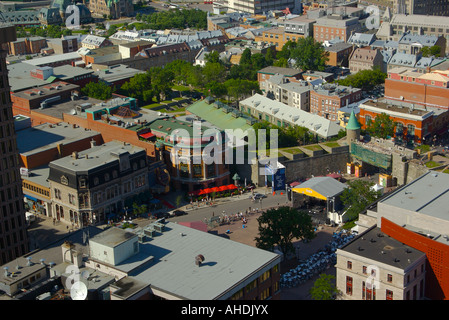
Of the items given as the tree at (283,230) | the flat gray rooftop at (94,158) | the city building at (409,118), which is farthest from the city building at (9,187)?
the city building at (409,118)

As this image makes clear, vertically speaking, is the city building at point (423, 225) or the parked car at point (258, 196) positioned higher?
the city building at point (423, 225)

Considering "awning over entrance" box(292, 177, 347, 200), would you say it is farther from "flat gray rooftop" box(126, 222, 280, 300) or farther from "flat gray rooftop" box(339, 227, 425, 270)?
"flat gray rooftop" box(126, 222, 280, 300)

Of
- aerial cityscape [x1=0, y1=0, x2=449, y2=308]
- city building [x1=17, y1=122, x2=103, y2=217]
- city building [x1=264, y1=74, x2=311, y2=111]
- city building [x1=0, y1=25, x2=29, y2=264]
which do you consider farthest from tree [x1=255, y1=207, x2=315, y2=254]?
city building [x1=264, y1=74, x2=311, y2=111]

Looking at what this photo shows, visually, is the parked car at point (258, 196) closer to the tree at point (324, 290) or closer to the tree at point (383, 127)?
the tree at point (383, 127)

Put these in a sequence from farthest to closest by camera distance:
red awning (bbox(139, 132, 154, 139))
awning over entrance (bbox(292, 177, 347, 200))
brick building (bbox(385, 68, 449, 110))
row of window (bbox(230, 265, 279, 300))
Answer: brick building (bbox(385, 68, 449, 110)) → red awning (bbox(139, 132, 154, 139)) → awning over entrance (bbox(292, 177, 347, 200)) → row of window (bbox(230, 265, 279, 300))

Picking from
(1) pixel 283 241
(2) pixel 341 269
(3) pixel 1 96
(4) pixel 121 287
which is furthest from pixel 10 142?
(2) pixel 341 269

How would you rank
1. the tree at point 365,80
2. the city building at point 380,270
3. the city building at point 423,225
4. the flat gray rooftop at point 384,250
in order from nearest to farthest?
1. the city building at point 380,270
2. the flat gray rooftop at point 384,250
3. the city building at point 423,225
4. the tree at point 365,80

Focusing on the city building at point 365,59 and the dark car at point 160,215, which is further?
the city building at point 365,59
